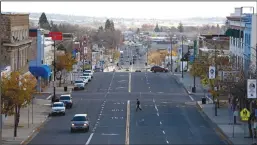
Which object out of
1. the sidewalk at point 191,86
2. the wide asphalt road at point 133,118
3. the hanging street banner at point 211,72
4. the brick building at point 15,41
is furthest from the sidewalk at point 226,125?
the brick building at point 15,41

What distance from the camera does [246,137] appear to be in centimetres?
4938

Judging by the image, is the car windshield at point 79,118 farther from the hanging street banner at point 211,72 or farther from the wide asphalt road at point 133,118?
the hanging street banner at point 211,72

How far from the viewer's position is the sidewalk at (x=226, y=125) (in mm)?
48531

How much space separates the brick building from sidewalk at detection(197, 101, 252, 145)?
18.9m

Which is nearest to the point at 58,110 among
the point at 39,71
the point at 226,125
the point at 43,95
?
the point at 226,125

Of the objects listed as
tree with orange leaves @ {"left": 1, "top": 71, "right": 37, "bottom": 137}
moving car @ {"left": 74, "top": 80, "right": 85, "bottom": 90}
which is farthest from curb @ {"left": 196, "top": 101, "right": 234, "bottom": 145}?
moving car @ {"left": 74, "top": 80, "right": 85, "bottom": 90}

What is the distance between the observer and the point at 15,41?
230 feet

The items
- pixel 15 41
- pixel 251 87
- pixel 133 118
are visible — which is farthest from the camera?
pixel 15 41

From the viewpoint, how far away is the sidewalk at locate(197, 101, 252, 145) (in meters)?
48.5

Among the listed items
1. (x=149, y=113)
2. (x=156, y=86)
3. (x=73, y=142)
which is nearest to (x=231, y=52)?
(x=156, y=86)

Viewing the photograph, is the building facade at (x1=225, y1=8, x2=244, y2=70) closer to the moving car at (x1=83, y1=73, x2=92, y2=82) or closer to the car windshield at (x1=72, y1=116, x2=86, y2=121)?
the moving car at (x1=83, y1=73, x2=92, y2=82)

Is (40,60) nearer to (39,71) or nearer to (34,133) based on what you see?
(39,71)

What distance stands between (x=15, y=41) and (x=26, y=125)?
53.5 ft

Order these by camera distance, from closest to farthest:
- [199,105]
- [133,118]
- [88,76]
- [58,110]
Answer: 1. [133,118]
2. [58,110]
3. [199,105]
4. [88,76]
